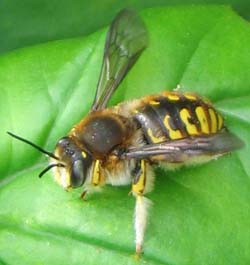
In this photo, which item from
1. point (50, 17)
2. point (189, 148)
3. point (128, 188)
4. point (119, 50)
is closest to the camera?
point (189, 148)

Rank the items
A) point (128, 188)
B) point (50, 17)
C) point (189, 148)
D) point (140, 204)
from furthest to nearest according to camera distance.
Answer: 1. point (50, 17)
2. point (128, 188)
3. point (140, 204)
4. point (189, 148)

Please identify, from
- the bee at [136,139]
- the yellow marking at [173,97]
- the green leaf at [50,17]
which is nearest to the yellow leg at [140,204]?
the bee at [136,139]

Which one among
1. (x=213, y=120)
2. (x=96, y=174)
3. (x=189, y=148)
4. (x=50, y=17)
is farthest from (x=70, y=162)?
(x=50, y=17)

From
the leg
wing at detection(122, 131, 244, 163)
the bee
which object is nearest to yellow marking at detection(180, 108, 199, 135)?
the bee

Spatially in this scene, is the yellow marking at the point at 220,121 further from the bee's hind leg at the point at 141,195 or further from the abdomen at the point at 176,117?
the bee's hind leg at the point at 141,195

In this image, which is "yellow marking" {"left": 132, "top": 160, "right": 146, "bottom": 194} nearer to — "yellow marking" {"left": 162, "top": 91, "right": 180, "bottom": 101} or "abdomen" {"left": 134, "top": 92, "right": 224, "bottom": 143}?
"abdomen" {"left": 134, "top": 92, "right": 224, "bottom": 143}

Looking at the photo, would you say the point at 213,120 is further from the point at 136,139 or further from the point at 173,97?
the point at 136,139

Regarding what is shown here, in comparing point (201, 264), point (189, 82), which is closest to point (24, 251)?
point (201, 264)
